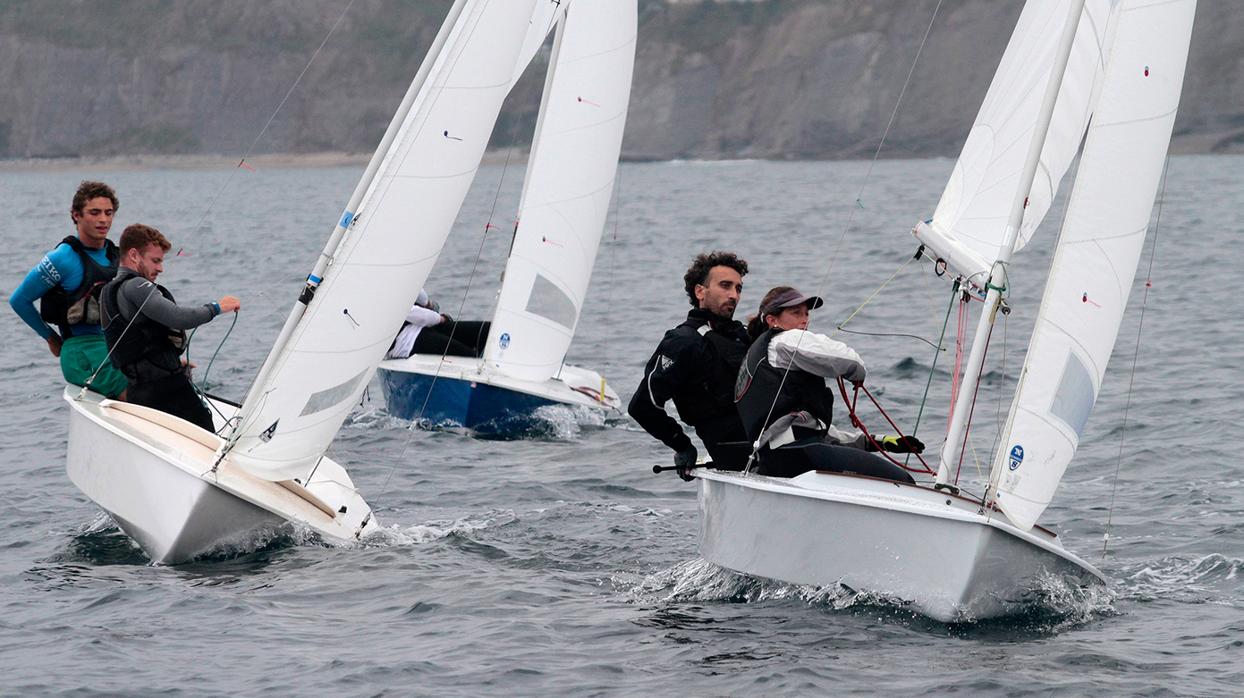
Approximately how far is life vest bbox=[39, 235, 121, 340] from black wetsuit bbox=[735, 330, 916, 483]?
3.15 metres

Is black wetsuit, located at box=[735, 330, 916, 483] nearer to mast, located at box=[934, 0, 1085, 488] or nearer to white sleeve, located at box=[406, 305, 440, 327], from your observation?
mast, located at box=[934, 0, 1085, 488]

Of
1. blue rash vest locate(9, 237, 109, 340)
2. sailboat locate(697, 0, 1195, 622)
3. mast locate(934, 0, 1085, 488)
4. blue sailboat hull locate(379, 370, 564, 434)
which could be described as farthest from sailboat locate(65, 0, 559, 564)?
blue sailboat hull locate(379, 370, 564, 434)

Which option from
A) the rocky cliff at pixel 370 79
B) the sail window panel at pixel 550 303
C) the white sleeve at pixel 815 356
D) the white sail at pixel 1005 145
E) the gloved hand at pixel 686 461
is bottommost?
the gloved hand at pixel 686 461

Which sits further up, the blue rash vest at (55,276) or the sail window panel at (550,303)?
the sail window panel at (550,303)

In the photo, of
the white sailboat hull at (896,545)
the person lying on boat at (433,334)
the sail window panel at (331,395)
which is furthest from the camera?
the person lying on boat at (433,334)

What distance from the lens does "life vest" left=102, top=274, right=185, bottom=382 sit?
285 inches

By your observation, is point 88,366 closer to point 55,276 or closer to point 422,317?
point 55,276

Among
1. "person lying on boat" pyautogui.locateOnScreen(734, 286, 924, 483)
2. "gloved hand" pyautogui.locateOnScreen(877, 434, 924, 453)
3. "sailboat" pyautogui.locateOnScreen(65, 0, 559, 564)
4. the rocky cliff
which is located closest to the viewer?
"person lying on boat" pyautogui.locateOnScreen(734, 286, 924, 483)

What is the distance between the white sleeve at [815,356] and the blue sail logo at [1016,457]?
1.99 ft

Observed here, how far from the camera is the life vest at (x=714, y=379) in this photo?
6738 millimetres

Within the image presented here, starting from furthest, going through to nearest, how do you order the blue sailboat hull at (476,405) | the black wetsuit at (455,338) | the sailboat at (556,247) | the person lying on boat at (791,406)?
the black wetsuit at (455,338) < the sailboat at (556,247) < the blue sailboat hull at (476,405) < the person lying on boat at (791,406)

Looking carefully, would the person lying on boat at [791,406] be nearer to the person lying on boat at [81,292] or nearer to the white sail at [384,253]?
the white sail at [384,253]

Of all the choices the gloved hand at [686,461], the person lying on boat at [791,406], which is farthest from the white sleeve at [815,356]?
the gloved hand at [686,461]

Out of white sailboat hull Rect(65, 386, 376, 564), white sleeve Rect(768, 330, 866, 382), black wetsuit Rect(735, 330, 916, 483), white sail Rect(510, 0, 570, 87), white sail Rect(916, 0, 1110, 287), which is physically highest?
white sail Rect(510, 0, 570, 87)
